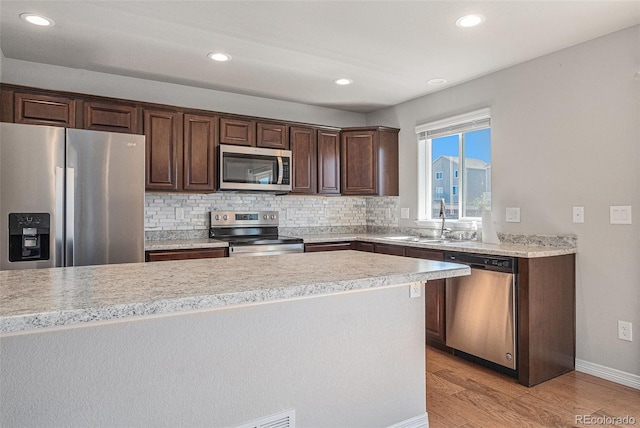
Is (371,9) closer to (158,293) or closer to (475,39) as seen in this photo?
(475,39)

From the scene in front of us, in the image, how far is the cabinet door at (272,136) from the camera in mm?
4098

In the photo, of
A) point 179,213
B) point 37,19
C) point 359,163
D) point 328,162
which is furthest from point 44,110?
point 359,163

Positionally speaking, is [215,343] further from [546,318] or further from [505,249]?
[546,318]

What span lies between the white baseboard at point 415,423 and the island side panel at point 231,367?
0.08 feet

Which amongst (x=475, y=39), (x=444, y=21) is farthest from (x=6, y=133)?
(x=475, y=39)

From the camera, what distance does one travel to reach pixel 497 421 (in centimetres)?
223

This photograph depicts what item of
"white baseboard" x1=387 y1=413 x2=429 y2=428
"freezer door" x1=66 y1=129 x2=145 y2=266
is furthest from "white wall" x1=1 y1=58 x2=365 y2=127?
"white baseboard" x1=387 y1=413 x2=429 y2=428

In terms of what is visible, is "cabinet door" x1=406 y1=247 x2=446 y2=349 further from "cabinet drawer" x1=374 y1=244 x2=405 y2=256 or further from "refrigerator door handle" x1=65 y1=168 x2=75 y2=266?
"refrigerator door handle" x1=65 y1=168 x2=75 y2=266

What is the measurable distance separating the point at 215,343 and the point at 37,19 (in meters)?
→ 2.50

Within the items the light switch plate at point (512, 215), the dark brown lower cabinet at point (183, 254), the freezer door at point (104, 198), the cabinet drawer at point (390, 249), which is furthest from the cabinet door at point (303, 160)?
the light switch plate at point (512, 215)

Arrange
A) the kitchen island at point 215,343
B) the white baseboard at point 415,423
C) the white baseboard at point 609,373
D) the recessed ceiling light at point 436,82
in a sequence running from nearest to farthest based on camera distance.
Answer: the kitchen island at point 215,343, the white baseboard at point 415,423, the white baseboard at point 609,373, the recessed ceiling light at point 436,82

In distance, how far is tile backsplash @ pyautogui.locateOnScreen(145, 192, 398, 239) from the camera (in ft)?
12.9

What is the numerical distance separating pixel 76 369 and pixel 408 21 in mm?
2571

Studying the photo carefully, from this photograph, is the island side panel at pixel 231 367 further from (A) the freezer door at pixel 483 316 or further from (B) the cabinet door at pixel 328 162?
(B) the cabinet door at pixel 328 162
